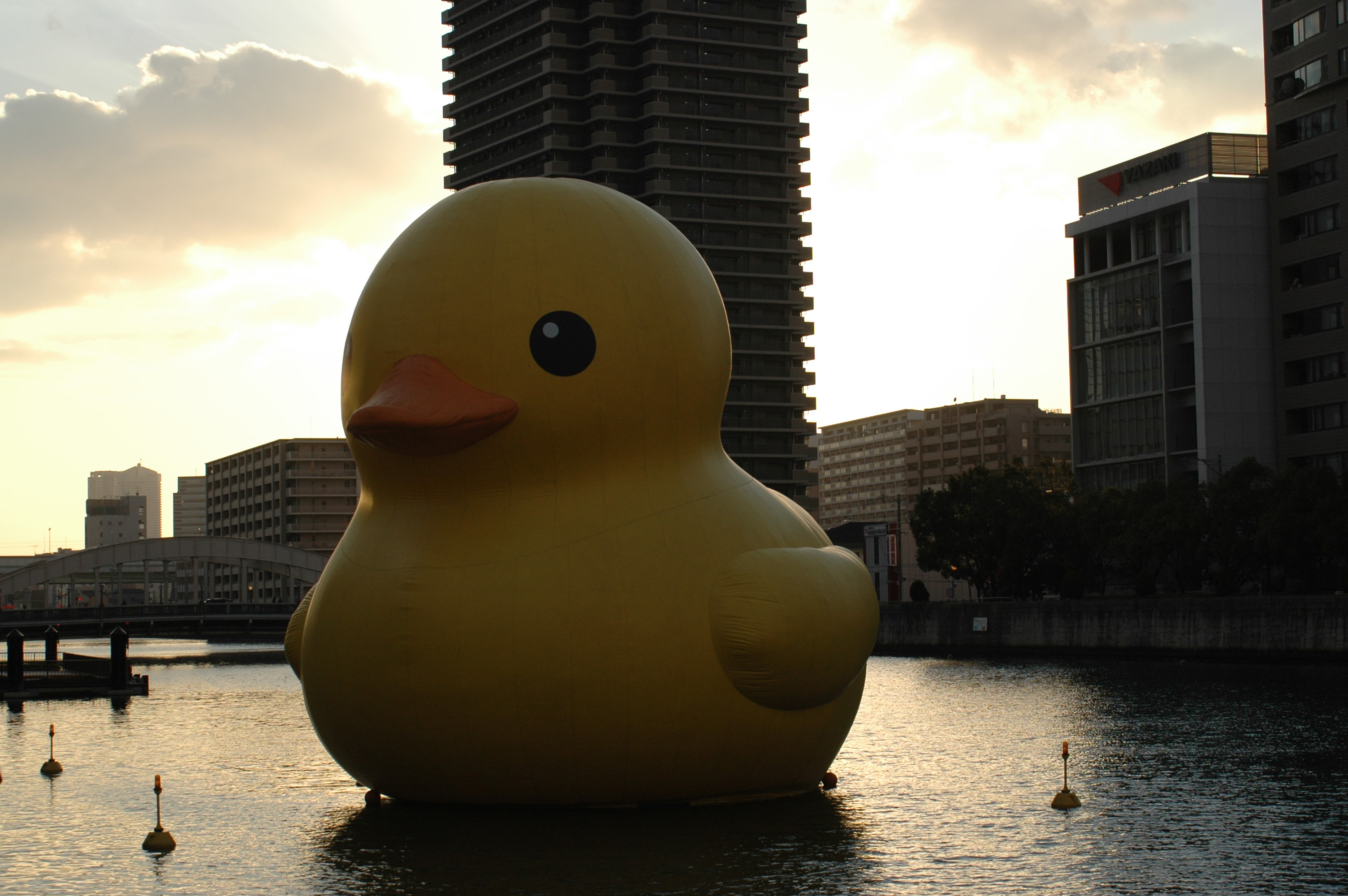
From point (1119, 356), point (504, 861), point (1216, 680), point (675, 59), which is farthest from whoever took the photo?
point (675, 59)

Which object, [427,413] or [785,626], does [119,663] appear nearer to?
[427,413]

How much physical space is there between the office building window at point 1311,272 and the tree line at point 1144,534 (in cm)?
1375

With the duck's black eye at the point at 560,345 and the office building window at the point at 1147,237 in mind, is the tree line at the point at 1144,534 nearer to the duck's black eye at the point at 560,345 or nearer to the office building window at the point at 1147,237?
the office building window at the point at 1147,237

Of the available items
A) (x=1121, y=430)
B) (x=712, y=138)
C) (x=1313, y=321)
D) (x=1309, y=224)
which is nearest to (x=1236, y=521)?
(x=1313, y=321)

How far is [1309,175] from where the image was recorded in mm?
79188

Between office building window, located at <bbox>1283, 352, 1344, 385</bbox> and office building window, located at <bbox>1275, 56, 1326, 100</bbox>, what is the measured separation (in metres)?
13.8

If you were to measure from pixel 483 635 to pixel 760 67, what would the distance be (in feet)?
381

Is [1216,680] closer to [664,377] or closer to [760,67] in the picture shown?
[664,377]

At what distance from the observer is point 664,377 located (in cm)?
1486

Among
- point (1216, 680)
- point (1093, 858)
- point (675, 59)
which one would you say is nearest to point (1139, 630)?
point (1216, 680)

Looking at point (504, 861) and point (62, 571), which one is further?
point (62, 571)

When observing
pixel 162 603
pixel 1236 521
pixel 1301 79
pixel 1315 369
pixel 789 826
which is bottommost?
pixel 162 603

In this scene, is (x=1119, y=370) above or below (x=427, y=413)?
above

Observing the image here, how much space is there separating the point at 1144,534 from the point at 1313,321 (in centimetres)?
2385
